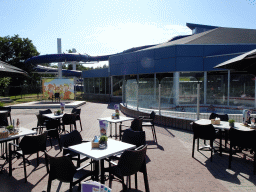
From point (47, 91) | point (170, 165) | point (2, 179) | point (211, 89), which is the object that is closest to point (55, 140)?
point (2, 179)

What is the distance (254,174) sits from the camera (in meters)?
4.37

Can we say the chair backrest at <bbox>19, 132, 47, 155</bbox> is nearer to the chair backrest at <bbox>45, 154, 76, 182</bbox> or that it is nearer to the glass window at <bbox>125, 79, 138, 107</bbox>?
the chair backrest at <bbox>45, 154, 76, 182</bbox>

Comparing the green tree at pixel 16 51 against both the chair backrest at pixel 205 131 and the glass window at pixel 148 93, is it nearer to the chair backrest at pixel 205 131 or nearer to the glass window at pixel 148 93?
the glass window at pixel 148 93

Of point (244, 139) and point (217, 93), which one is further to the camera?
point (217, 93)

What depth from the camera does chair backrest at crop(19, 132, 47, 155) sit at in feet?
14.4

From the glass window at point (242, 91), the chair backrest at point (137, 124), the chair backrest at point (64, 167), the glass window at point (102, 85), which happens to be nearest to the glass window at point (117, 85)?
the glass window at point (102, 85)

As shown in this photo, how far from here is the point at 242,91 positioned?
9.20 meters

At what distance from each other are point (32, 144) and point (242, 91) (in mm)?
8851

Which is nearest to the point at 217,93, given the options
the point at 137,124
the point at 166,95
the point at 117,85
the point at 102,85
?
the point at 166,95

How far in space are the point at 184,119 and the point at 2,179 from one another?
6.65 meters

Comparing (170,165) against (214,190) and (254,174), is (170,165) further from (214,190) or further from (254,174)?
(254,174)

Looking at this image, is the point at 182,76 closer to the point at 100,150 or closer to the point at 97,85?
the point at 100,150

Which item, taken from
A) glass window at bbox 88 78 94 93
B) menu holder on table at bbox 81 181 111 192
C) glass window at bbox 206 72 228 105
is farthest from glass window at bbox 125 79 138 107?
glass window at bbox 88 78 94 93

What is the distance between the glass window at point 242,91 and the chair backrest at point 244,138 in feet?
14.6
